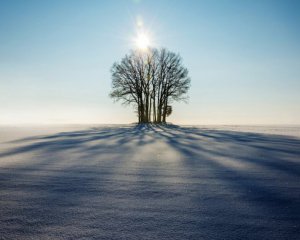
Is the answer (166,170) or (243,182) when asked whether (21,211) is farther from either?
(243,182)

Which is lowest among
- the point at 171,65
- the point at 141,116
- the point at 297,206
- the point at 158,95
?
Result: the point at 297,206

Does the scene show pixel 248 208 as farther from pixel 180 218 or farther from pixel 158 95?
pixel 158 95

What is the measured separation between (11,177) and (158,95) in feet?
105

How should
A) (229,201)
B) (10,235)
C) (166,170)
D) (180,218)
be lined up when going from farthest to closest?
(166,170), (229,201), (180,218), (10,235)

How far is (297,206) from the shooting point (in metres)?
2.70

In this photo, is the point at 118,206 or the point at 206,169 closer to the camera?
the point at 118,206

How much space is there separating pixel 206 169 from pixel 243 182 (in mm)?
1025

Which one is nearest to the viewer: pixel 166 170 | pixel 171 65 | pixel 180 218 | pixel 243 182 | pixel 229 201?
pixel 180 218

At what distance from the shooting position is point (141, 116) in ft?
117

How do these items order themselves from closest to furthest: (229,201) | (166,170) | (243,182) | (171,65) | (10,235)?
(10,235)
(229,201)
(243,182)
(166,170)
(171,65)

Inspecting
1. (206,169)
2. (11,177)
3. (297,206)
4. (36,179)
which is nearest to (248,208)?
(297,206)

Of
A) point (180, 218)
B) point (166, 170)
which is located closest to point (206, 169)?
point (166, 170)

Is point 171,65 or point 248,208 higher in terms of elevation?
point 171,65

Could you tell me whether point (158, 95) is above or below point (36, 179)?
above
